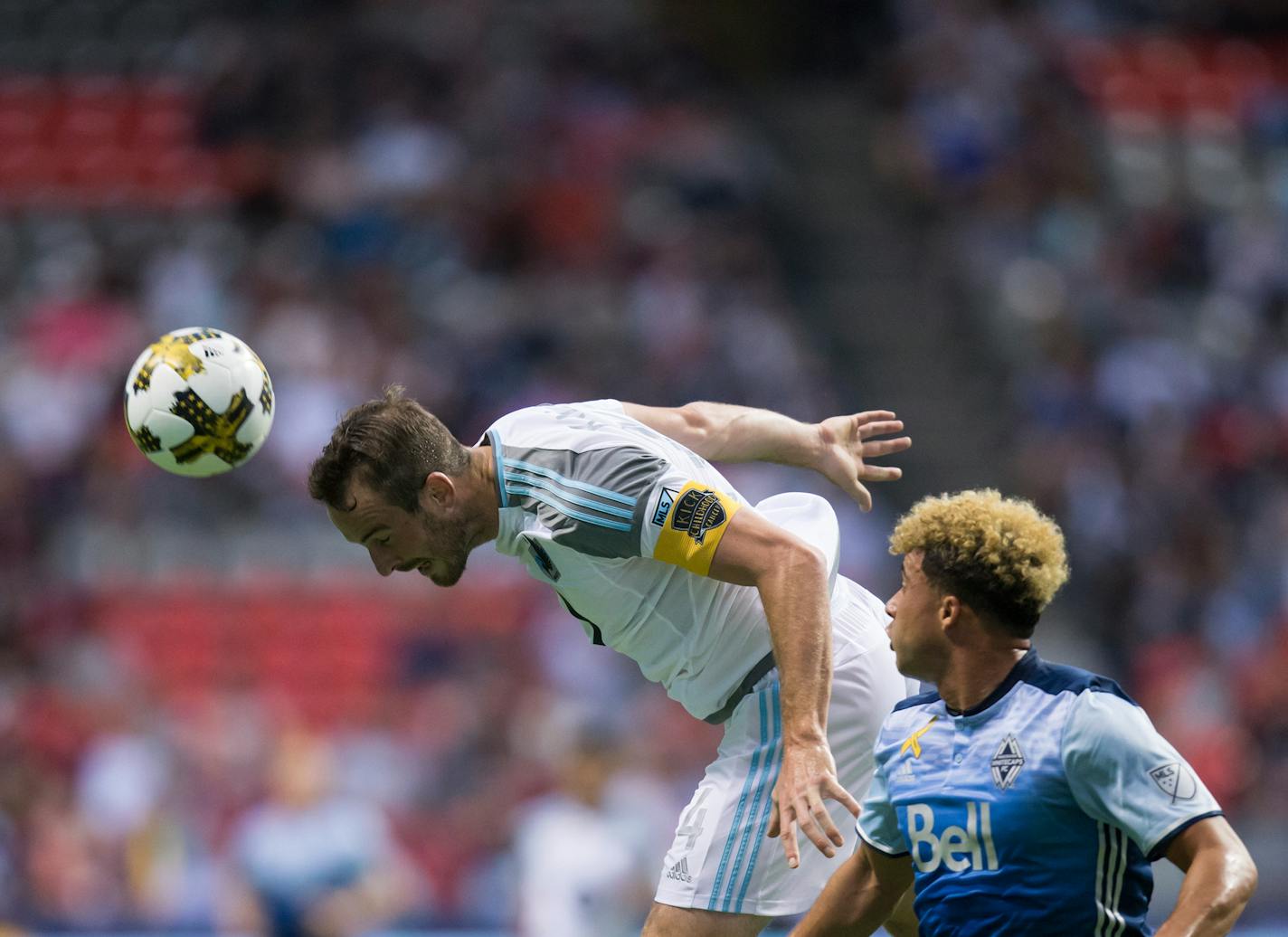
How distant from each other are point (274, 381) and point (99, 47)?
647cm

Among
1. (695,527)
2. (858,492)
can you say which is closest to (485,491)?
(695,527)

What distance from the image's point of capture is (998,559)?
3.78 metres

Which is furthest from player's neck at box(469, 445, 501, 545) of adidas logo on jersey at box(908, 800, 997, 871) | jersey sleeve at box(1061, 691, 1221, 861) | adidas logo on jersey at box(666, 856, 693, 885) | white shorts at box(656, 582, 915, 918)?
jersey sleeve at box(1061, 691, 1221, 861)

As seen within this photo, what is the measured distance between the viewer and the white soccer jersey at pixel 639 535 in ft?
13.6

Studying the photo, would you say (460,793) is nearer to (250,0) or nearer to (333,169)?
(333,169)

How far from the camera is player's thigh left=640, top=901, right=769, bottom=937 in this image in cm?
437

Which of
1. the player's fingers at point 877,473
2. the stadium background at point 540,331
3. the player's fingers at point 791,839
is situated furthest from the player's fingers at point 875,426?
the stadium background at point 540,331

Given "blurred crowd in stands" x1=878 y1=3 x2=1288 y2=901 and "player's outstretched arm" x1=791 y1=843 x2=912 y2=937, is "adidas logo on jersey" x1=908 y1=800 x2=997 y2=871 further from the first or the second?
"blurred crowd in stands" x1=878 y1=3 x2=1288 y2=901

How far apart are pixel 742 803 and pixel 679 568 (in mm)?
632

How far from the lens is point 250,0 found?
661 inches

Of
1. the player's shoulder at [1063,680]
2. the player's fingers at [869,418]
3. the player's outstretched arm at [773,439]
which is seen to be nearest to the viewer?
the player's shoulder at [1063,680]

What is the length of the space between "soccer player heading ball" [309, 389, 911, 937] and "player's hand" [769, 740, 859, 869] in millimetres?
145

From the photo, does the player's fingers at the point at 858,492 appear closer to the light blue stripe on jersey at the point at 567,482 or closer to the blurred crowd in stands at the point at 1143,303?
the light blue stripe on jersey at the point at 567,482

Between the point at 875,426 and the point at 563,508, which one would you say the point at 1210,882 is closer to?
the point at 563,508
